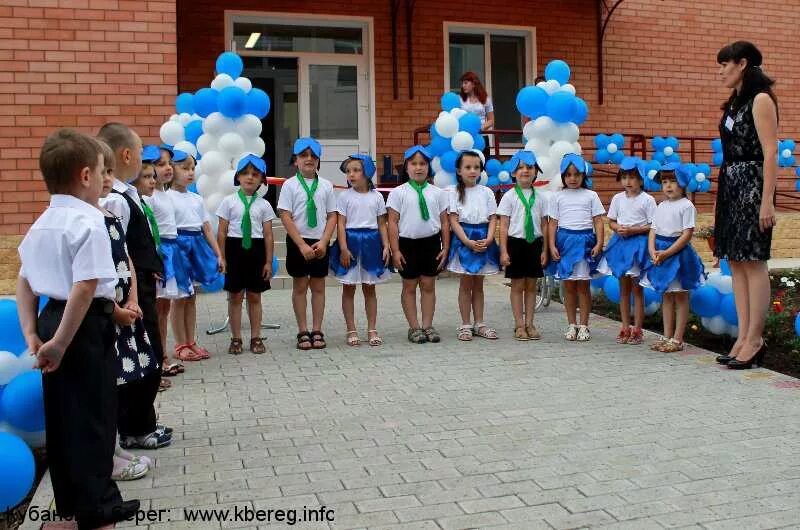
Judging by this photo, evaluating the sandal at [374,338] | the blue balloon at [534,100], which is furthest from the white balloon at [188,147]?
the blue balloon at [534,100]

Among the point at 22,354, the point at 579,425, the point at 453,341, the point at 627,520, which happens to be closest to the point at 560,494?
the point at 627,520

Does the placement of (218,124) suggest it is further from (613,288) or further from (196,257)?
(613,288)

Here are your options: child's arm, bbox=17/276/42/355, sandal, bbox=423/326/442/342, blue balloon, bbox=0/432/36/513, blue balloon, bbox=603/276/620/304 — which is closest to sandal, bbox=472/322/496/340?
sandal, bbox=423/326/442/342

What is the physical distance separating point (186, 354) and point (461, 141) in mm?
3903

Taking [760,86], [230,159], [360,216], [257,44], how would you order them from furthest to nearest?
[257,44], [230,159], [360,216], [760,86]

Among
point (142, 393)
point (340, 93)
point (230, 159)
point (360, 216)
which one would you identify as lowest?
point (142, 393)

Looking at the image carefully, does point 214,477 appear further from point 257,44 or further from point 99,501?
point 257,44

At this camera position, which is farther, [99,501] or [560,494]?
[560,494]

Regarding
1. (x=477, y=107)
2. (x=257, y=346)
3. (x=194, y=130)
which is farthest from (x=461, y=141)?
(x=257, y=346)

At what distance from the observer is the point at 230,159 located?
7250 mm

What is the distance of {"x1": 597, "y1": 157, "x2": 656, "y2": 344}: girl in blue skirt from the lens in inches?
241

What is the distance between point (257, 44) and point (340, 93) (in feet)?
4.57

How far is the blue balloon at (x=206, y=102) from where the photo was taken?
289 inches

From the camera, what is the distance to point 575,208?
6461 mm
